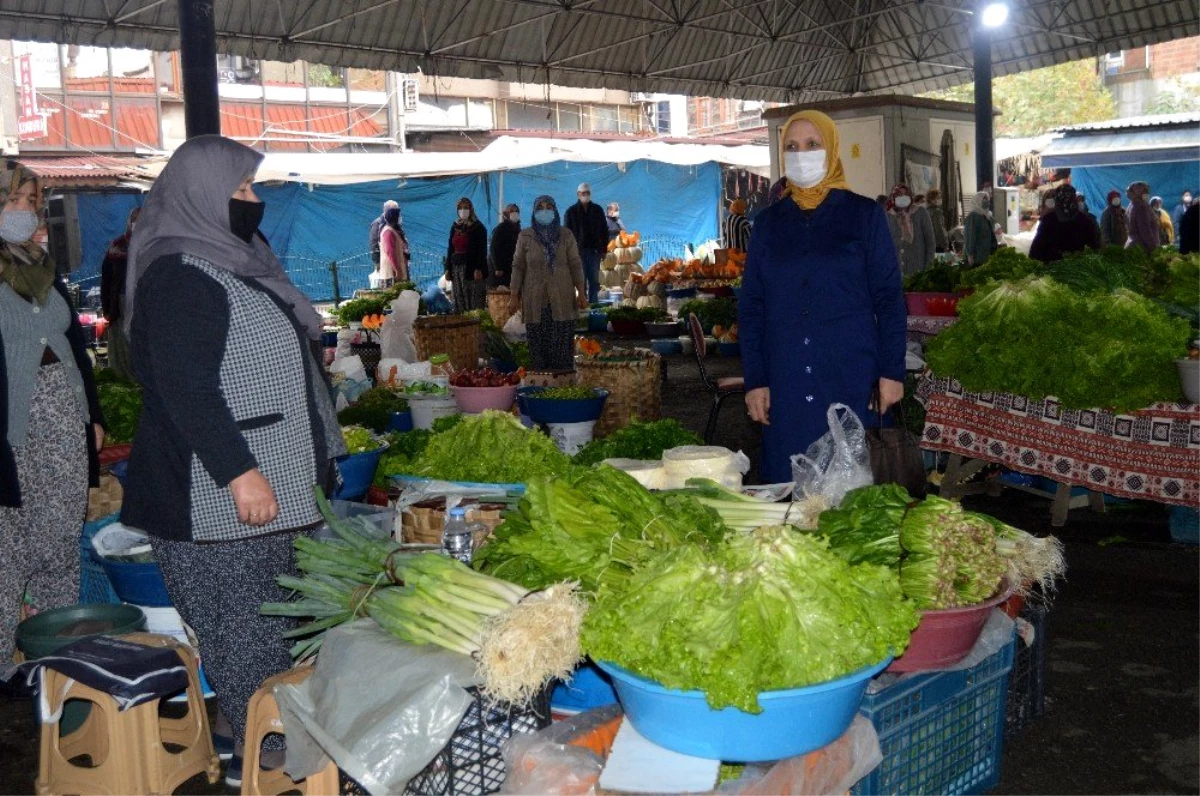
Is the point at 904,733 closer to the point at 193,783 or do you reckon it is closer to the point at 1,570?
the point at 193,783

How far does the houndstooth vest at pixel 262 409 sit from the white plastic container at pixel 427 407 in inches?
145

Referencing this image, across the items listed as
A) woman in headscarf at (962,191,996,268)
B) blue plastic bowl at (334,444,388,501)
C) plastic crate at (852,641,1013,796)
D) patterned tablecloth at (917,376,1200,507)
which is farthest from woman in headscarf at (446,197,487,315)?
plastic crate at (852,641,1013,796)

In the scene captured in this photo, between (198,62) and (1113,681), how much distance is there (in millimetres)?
8725

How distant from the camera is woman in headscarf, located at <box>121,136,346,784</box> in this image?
297 centimetres

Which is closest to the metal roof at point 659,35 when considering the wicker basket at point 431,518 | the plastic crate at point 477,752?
the wicker basket at point 431,518

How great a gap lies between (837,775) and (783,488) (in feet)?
4.29

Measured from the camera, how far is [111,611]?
3.97 metres

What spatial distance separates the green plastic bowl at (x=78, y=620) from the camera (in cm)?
387

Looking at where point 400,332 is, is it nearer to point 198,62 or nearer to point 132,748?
point 198,62

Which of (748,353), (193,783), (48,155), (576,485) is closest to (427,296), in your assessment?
(748,353)

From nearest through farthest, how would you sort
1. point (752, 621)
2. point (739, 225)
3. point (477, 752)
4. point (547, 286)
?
point (752, 621) → point (477, 752) → point (547, 286) → point (739, 225)

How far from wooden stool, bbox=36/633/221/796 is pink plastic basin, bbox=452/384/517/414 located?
351 centimetres

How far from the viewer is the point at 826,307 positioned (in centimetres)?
432

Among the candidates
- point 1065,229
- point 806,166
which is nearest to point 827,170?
point 806,166
